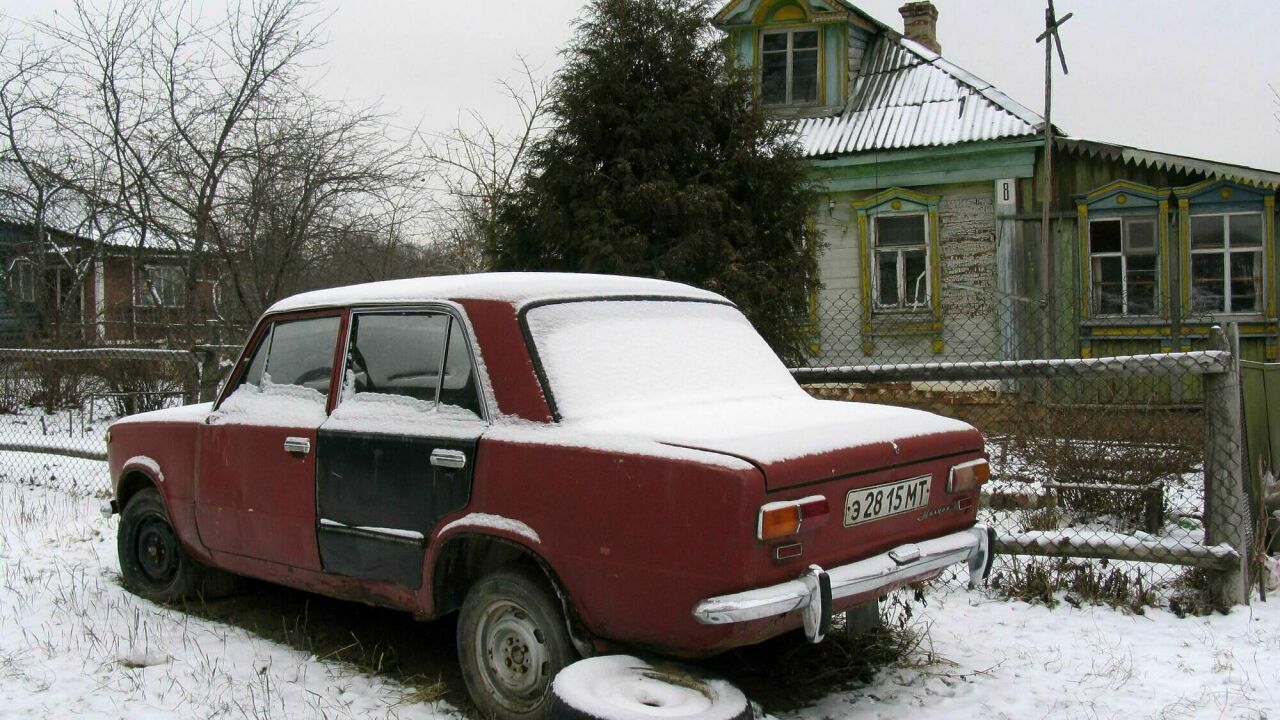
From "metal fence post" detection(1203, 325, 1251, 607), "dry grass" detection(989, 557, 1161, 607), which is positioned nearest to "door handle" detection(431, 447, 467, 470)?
"dry grass" detection(989, 557, 1161, 607)

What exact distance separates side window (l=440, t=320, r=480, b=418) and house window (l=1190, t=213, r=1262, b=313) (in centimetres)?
1268

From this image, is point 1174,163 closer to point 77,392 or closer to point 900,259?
point 900,259

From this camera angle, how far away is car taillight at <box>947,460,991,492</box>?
3.94 m

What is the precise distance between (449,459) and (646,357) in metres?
0.86

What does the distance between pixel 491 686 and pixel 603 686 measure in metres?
0.75

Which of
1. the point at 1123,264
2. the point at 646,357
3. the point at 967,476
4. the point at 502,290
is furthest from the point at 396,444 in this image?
the point at 1123,264

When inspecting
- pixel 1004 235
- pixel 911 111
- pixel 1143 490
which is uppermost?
pixel 911 111

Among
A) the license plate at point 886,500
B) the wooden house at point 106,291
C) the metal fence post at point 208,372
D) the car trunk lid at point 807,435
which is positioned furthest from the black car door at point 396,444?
the wooden house at point 106,291

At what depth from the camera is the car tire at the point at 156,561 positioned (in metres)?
5.36

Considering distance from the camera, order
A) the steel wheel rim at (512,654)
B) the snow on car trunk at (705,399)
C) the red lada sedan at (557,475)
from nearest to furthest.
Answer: the red lada sedan at (557,475), the snow on car trunk at (705,399), the steel wheel rim at (512,654)

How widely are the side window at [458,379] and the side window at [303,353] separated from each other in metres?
0.79

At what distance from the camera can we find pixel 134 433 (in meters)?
5.54

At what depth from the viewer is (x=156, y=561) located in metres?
5.56

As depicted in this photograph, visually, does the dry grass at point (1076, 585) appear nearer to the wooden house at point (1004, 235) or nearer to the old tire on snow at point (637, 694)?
the old tire on snow at point (637, 694)
